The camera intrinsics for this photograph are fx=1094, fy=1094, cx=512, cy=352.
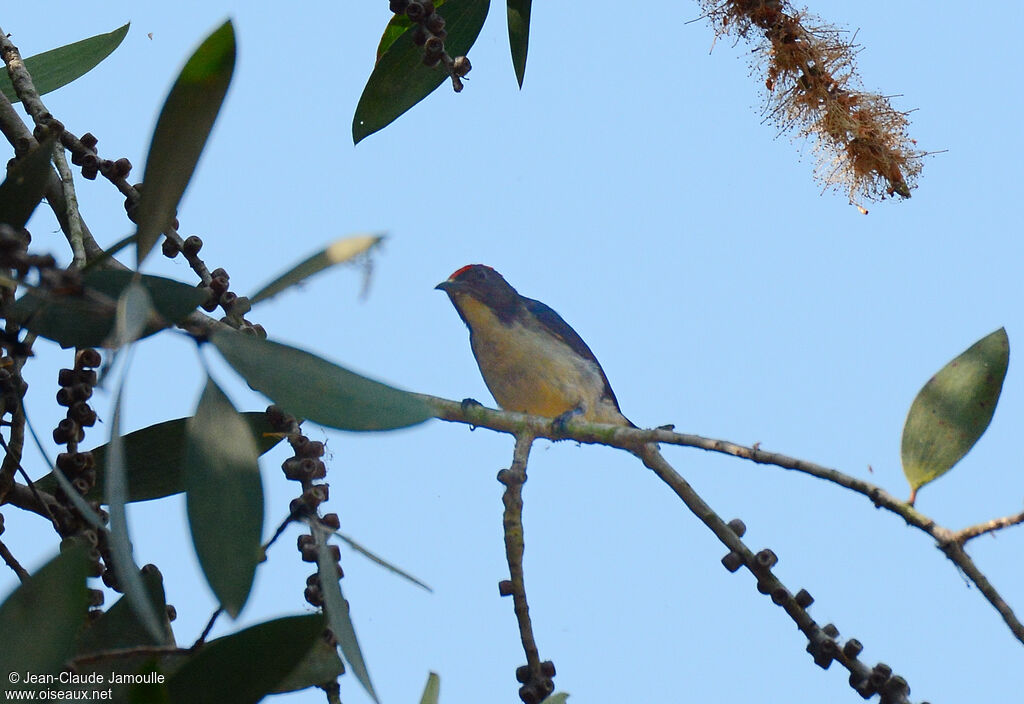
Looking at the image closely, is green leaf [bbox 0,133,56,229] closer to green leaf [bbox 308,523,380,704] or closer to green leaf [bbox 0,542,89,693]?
green leaf [bbox 0,542,89,693]

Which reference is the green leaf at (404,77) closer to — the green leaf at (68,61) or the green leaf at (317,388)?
the green leaf at (68,61)

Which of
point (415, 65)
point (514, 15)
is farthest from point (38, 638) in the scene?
point (514, 15)

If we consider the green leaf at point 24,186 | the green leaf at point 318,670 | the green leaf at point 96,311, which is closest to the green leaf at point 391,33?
the green leaf at point 24,186

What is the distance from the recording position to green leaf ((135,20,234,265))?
1.95m

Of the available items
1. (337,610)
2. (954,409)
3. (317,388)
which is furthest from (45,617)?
(954,409)

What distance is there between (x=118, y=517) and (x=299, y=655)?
1.29 ft

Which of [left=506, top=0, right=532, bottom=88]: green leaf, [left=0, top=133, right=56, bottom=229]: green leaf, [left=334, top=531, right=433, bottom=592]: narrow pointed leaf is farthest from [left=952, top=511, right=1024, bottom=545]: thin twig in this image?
[left=506, top=0, right=532, bottom=88]: green leaf

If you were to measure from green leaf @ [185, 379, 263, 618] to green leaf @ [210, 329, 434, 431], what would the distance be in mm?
90

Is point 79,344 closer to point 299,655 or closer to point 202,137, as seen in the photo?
point 202,137

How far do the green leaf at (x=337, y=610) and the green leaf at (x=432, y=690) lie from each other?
38 cm

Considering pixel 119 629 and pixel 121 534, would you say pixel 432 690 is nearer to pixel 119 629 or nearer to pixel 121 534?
pixel 119 629

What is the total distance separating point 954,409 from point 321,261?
1.36 metres

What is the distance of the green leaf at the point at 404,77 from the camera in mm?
3678

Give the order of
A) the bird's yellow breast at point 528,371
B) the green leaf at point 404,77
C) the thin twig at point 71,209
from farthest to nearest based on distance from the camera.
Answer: the bird's yellow breast at point 528,371 < the green leaf at point 404,77 < the thin twig at point 71,209
